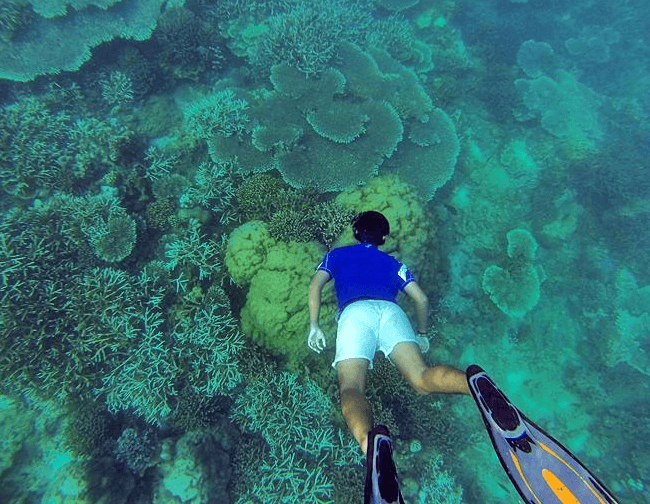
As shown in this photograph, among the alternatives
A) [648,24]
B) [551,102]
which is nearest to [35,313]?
[551,102]

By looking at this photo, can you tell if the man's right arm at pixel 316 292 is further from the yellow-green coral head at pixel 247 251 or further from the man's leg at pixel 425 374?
the yellow-green coral head at pixel 247 251

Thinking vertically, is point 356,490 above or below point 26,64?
below

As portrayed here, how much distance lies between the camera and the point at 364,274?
398cm

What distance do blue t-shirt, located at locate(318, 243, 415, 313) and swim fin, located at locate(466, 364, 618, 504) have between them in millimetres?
1527

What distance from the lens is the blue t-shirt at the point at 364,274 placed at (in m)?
3.93

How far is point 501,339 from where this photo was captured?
6699 mm

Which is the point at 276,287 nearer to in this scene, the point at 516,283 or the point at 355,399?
the point at 355,399

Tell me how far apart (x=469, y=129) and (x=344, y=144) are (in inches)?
157

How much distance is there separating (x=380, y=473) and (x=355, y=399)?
814 millimetres

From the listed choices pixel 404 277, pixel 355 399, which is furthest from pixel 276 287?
pixel 355 399

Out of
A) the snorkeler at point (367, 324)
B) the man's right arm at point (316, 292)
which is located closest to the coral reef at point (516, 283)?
the snorkeler at point (367, 324)

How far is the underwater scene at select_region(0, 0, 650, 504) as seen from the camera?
4.72 metres

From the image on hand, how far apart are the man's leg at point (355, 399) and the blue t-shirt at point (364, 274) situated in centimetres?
65

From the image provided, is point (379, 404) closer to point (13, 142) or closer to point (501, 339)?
point (501, 339)
